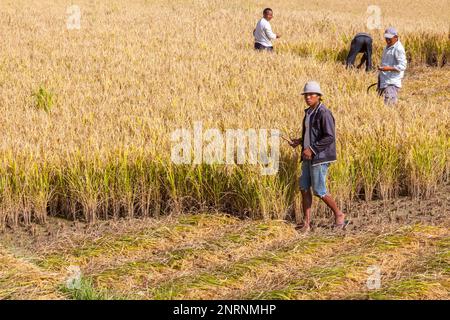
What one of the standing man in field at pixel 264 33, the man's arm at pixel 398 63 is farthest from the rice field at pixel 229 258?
the standing man in field at pixel 264 33

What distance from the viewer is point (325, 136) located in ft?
22.7

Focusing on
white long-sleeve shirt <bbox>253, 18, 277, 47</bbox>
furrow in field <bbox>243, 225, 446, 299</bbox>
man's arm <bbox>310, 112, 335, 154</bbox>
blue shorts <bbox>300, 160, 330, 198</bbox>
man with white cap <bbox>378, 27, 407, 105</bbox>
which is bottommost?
furrow in field <bbox>243, 225, 446, 299</bbox>

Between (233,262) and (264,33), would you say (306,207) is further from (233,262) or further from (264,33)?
(264,33)

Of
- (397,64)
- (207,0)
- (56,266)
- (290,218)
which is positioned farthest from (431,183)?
(207,0)

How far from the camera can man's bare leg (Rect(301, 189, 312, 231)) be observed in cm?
707

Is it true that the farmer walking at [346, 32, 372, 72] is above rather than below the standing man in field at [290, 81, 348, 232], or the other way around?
above

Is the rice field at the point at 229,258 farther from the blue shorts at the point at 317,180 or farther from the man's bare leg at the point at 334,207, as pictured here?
the blue shorts at the point at 317,180

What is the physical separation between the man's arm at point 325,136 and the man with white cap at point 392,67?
11.8 ft

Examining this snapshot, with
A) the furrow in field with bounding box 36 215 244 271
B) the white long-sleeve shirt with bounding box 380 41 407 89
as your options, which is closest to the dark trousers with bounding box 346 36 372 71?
the white long-sleeve shirt with bounding box 380 41 407 89

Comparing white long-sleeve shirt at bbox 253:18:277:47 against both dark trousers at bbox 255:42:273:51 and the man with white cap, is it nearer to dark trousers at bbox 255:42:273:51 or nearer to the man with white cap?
dark trousers at bbox 255:42:273:51

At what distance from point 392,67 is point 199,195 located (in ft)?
13.4

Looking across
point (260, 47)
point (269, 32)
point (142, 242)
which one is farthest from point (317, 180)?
point (260, 47)

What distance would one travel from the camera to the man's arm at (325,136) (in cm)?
690

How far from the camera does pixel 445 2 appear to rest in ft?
115
